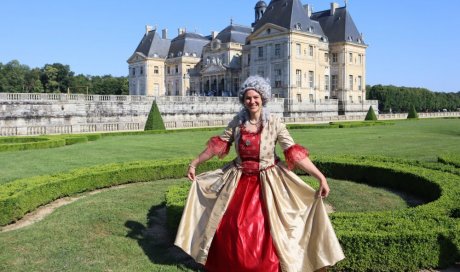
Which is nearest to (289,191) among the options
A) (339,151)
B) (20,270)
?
(20,270)

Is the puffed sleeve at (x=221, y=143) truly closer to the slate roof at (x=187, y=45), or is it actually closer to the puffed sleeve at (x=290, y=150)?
the puffed sleeve at (x=290, y=150)

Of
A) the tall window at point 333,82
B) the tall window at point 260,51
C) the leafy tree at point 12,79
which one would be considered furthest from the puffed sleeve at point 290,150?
the leafy tree at point 12,79

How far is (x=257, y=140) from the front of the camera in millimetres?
4703

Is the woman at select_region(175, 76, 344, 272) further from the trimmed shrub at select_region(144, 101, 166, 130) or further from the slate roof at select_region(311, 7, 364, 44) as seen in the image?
the slate roof at select_region(311, 7, 364, 44)

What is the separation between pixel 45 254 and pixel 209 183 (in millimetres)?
2429

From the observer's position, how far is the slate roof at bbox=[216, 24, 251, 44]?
64.6m

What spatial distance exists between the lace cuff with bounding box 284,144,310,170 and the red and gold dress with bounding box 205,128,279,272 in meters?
0.32

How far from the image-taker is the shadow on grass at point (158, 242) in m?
5.36

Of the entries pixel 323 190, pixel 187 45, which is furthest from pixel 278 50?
pixel 323 190

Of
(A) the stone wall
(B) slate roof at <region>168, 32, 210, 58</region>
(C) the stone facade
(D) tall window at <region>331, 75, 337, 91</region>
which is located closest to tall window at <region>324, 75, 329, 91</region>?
(C) the stone facade

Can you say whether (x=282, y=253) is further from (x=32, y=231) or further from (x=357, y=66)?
(x=357, y=66)

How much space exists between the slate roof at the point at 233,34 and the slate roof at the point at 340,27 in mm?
11415

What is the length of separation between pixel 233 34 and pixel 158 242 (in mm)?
60919

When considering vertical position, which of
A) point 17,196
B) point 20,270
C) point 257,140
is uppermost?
point 257,140
